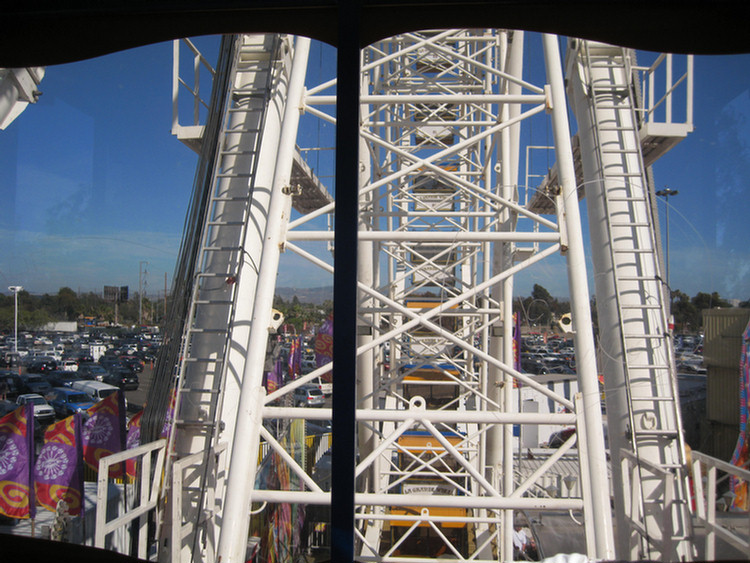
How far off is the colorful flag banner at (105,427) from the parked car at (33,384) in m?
1.45

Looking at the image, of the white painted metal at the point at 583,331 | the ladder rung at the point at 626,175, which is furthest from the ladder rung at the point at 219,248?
the ladder rung at the point at 626,175

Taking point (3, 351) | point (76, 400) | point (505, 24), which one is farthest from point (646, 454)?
point (76, 400)

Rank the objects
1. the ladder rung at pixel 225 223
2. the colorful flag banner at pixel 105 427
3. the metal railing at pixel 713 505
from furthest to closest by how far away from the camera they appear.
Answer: the colorful flag banner at pixel 105 427
the ladder rung at pixel 225 223
the metal railing at pixel 713 505

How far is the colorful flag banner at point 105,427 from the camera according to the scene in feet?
19.5

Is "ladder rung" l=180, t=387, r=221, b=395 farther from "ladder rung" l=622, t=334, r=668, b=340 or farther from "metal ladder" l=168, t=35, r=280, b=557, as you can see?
"ladder rung" l=622, t=334, r=668, b=340

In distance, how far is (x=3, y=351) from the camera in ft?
11.0

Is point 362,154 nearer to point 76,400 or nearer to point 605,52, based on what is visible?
point 605,52

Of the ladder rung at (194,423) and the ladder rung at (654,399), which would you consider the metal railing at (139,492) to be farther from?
Result: the ladder rung at (654,399)

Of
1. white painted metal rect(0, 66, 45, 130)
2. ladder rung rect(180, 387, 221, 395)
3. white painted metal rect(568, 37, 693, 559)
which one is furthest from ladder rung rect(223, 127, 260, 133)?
white painted metal rect(568, 37, 693, 559)

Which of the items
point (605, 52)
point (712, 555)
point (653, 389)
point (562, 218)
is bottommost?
point (712, 555)

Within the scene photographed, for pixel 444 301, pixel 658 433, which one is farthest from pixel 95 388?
pixel 658 433

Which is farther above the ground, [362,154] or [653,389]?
[362,154]

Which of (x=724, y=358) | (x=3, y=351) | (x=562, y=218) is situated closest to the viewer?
(x=724, y=358)

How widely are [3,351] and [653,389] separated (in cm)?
473
